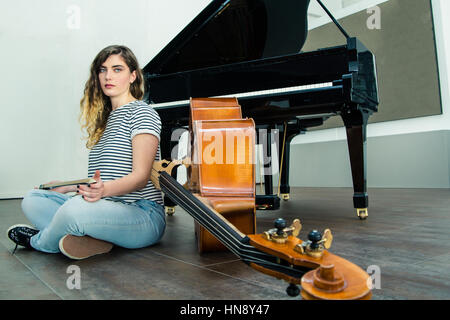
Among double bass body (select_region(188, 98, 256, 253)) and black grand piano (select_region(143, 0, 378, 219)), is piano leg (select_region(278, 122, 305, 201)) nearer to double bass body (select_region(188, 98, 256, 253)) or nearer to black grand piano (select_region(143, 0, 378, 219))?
black grand piano (select_region(143, 0, 378, 219))

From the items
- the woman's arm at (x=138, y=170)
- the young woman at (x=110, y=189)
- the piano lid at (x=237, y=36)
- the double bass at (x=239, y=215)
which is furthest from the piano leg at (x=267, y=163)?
the woman's arm at (x=138, y=170)

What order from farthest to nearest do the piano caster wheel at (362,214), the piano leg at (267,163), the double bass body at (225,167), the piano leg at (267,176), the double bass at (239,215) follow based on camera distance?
the piano leg at (267,163)
the piano leg at (267,176)
the piano caster wheel at (362,214)
the double bass body at (225,167)
the double bass at (239,215)

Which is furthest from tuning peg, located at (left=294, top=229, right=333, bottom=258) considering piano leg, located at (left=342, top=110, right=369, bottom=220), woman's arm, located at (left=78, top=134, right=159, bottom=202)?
piano leg, located at (left=342, top=110, right=369, bottom=220)

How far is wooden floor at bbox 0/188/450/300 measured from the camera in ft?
2.87

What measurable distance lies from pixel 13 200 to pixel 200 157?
3.45 meters

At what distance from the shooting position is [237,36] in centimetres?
242

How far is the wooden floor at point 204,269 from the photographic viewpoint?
34.5 inches

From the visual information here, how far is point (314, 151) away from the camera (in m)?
5.58

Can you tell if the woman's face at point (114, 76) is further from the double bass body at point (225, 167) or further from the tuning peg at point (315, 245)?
the tuning peg at point (315, 245)

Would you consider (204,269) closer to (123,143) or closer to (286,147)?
(123,143)

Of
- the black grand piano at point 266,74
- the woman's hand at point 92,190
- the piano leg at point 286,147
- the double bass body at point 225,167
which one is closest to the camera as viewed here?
the woman's hand at point 92,190

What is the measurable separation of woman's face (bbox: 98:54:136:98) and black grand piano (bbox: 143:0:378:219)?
32.0 inches

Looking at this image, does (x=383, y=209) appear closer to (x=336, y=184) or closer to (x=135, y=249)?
(x=135, y=249)

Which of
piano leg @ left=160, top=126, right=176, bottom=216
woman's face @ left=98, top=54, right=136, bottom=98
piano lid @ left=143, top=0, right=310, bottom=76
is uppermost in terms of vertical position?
piano lid @ left=143, top=0, right=310, bottom=76
